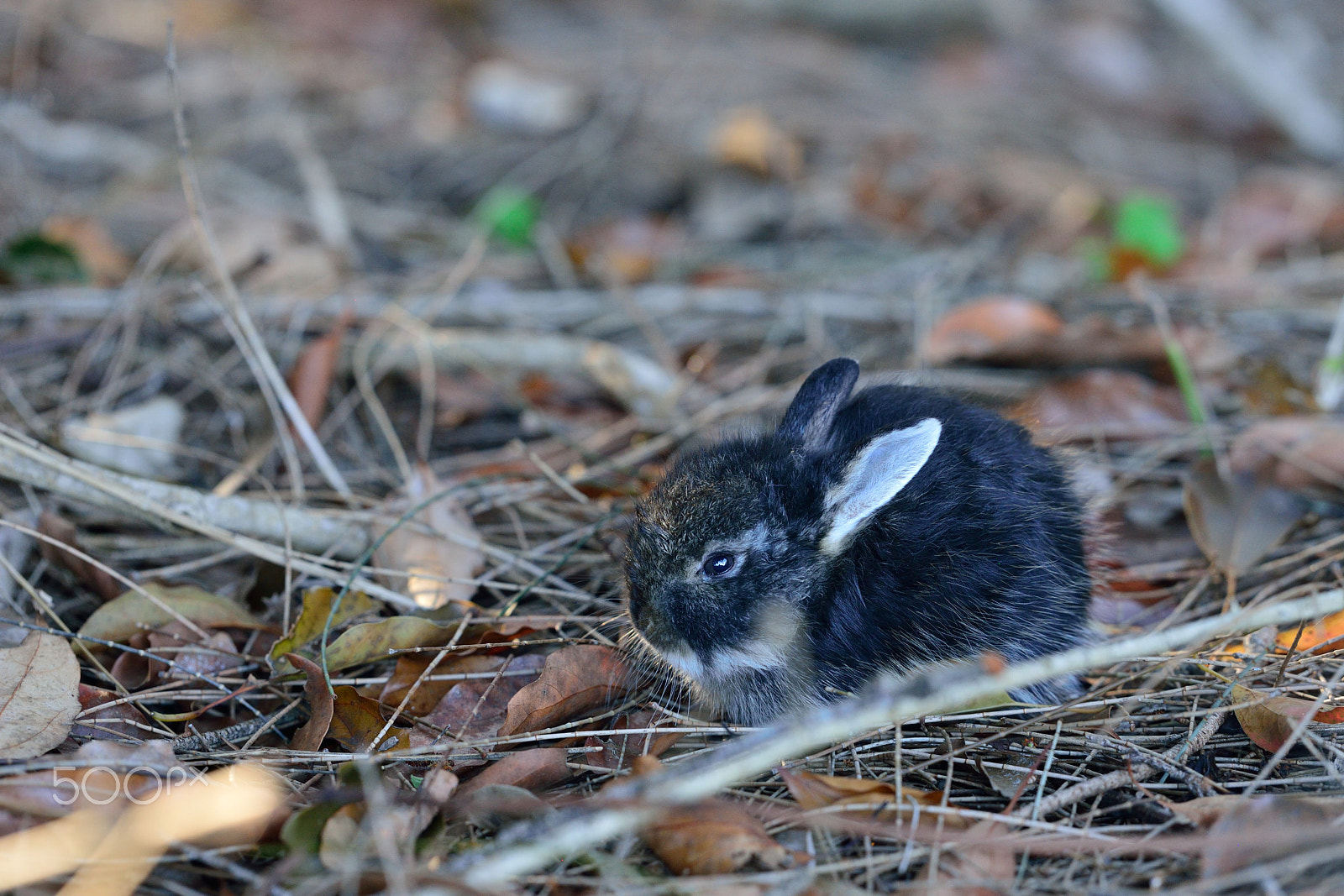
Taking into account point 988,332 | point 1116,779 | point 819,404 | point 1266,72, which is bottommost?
point 1116,779

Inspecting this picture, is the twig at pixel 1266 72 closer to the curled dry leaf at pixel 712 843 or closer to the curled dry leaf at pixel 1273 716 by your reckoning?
the curled dry leaf at pixel 1273 716

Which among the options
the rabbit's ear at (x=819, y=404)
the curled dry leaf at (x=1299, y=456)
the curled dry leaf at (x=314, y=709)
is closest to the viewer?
the curled dry leaf at (x=314, y=709)

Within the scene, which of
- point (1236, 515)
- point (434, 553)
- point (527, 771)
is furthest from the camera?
point (1236, 515)

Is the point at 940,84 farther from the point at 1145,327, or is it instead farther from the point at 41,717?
the point at 41,717

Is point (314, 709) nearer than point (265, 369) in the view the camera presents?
Yes

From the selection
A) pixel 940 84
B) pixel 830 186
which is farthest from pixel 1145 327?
pixel 940 84

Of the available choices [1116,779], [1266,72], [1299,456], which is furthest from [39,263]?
[1266,72]

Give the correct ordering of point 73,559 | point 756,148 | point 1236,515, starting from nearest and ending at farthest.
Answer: point 73,559, point 1236,515, point 756,148

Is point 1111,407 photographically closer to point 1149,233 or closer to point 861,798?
point 1149,233

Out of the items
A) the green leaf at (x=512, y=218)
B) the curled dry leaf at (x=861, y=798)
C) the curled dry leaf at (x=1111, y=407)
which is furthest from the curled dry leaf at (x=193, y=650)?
the curled dry leaf at (x=1111, y=407)
